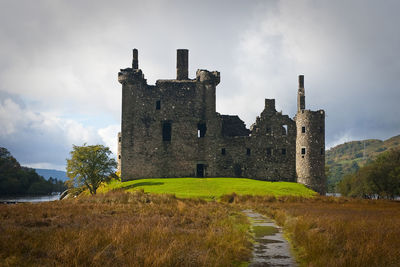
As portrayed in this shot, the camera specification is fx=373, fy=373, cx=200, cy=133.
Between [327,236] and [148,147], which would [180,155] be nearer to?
[148,147]

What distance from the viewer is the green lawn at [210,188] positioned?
3284 centimetres

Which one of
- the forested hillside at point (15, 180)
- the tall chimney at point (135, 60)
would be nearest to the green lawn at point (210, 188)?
the tall chimney at point (135, 60)

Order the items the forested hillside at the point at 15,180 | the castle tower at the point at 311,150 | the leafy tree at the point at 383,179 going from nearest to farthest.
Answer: the castle tower at the point at 311,150
the leafy tree at the point at 383,179
the forested hillside at the point at 15,180

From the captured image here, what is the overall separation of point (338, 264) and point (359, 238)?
305 cm

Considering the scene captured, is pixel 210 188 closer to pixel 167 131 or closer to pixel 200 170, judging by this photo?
pixel 200 170

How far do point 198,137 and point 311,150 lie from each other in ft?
43.3

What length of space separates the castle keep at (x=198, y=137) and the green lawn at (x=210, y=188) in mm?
3803

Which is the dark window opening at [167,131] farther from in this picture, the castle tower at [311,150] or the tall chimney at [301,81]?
the tall chimney at [301,81]

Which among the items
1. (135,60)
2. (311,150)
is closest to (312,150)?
(311,150)

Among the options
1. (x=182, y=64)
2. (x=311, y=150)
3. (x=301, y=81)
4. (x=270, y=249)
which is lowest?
(x=270, y=249)

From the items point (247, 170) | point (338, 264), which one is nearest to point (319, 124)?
point (247, 170)

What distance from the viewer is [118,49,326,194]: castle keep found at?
143ft

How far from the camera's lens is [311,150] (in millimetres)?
42875

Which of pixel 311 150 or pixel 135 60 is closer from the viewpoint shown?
pixel 311 150
